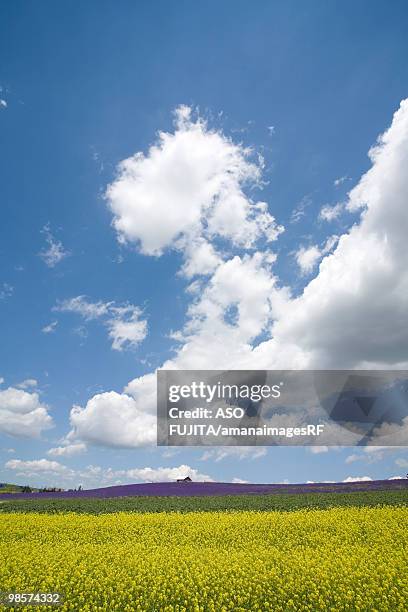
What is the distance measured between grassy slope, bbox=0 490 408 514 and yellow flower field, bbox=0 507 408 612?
617cm

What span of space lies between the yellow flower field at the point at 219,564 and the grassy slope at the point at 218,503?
6.17m

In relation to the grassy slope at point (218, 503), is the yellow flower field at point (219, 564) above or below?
below

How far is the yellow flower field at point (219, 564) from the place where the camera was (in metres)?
10.5

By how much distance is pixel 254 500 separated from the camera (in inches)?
1087

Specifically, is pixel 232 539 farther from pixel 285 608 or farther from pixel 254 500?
pixel 254 500

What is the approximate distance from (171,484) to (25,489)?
66.6 ft

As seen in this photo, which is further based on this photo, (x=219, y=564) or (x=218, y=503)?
(x=218, y=503)

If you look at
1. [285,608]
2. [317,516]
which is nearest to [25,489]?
[317,516]

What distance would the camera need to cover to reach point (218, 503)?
27047 mm

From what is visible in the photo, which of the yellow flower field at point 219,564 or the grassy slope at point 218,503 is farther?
the grassy slope at point 218,503

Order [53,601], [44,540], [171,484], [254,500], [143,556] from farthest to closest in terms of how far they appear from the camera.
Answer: [171,484] → [254,500] → [44,540] → [143,556] → [53,601]

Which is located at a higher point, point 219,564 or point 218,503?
point 218,503

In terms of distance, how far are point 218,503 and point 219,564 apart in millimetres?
15547

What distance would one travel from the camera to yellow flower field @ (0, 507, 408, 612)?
413 inches
